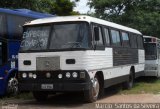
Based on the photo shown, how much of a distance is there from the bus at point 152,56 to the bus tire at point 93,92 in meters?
8.00

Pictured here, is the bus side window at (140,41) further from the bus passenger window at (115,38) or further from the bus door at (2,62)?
the bus door at (2,62)

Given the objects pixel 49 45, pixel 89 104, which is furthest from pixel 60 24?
pixel 89 104

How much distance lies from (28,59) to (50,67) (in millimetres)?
831

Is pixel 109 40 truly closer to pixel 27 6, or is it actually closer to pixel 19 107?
pixel 19 107

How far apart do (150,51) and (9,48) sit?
31.2 ft

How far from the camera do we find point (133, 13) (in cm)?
3238

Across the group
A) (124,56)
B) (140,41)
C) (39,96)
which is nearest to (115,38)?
(124,56)

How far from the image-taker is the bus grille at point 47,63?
42.1 feet

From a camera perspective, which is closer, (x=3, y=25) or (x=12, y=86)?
(x=3, y=25)

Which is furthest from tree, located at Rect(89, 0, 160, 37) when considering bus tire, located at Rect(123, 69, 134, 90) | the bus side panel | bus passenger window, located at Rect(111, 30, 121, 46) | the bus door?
the bus door

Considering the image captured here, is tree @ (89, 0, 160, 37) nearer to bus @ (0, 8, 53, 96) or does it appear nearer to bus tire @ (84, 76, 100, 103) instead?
bus @ (0, 8, 53, 96)

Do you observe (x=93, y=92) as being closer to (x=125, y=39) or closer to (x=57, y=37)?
(x=57, y=37)

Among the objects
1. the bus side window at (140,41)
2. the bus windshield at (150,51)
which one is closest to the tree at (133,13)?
the bus windshield at (150,51)

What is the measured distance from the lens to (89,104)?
13094 millimetres
